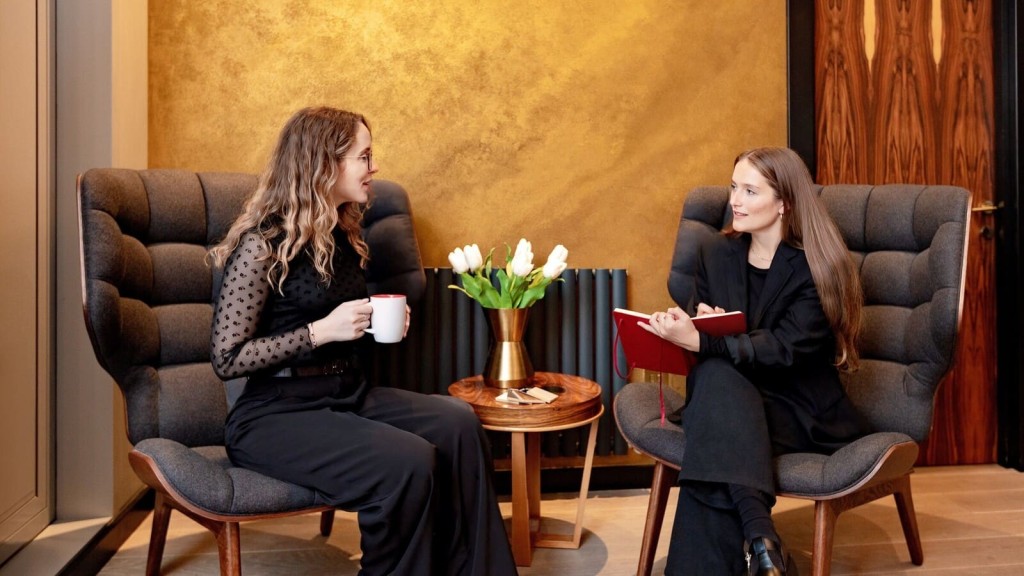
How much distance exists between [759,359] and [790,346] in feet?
0.31

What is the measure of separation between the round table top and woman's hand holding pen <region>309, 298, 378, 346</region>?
55 cm

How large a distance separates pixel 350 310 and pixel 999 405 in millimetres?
2810

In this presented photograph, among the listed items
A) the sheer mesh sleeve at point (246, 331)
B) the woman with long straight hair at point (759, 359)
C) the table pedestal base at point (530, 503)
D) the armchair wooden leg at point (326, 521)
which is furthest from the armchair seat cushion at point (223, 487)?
the woman with long straight hair at point (759, 359)

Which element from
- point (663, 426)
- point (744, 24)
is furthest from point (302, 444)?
point (744, 24)

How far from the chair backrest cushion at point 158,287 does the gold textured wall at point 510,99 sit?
573 millimetres

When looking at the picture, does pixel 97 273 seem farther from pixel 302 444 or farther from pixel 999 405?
pixel 999 405

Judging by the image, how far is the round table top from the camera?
2215 millimetres

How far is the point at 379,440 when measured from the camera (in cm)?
178

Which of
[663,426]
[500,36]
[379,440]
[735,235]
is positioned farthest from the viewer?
[500,36]

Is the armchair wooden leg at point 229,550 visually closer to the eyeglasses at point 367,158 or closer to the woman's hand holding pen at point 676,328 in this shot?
the eyeglasses at point 367,158

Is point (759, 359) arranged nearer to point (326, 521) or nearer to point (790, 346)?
point (790, 346)

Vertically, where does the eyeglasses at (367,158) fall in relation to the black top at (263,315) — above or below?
above

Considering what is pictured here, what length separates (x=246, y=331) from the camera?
6.06 ft

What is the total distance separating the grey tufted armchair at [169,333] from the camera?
1752mm
